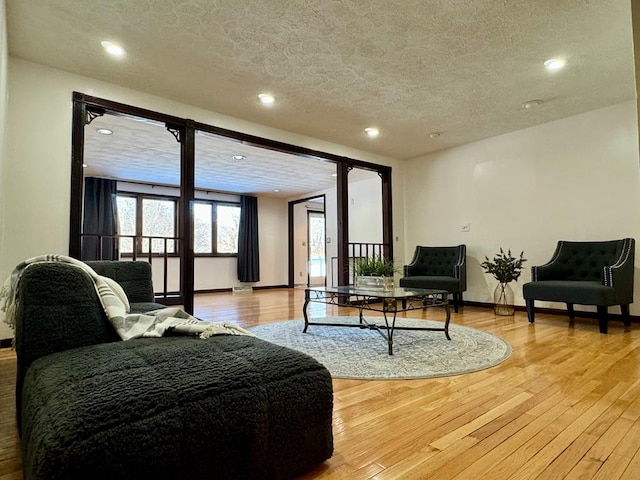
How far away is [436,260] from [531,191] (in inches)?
59.5

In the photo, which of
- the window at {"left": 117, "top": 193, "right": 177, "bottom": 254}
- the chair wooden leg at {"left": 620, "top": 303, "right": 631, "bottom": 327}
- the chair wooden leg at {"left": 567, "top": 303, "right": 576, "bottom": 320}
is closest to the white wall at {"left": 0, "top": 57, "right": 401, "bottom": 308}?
the window at {"left": 117, "top": 193, "right": 177, "bottom": 254}

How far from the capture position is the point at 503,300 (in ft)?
15.6

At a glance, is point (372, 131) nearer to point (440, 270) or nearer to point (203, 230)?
point (440, 270)

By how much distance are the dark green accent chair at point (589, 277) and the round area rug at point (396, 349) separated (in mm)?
912

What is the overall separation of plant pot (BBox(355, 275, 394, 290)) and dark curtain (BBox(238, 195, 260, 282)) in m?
5.28

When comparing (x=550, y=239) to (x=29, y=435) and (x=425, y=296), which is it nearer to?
(x=425, y=296)

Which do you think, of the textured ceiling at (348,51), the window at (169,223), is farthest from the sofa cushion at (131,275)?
the window at (169,223)

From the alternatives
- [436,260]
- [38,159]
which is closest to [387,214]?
[436,260]

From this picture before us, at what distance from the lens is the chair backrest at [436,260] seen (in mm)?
5105

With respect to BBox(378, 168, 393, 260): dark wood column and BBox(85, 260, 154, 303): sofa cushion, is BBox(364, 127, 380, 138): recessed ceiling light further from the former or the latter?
BBox(85, 260, 154, 303): sofa cushion

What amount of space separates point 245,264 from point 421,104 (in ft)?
18.4

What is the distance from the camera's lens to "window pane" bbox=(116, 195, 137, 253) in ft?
22.7

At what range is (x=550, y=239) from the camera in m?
4.46

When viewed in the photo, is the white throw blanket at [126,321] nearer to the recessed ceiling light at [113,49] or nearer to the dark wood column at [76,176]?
the dark wood column at [76,176]
